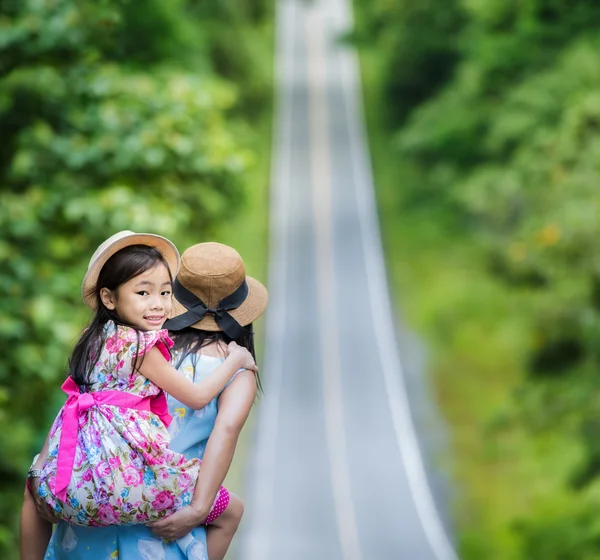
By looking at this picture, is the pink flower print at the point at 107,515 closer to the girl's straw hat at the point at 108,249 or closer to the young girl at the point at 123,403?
the young girl at the point at 123,403

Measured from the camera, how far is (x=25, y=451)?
350 inches

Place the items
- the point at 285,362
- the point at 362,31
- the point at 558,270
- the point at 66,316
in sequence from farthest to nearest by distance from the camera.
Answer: the point at 362,31 < the point at 285,362 < the point at 558,270 < the point at 66,316

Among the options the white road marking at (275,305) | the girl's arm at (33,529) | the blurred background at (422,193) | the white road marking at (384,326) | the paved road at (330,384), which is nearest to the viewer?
the girl's arm at (33,529)

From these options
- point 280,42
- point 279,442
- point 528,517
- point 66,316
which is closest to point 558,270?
point 528,517

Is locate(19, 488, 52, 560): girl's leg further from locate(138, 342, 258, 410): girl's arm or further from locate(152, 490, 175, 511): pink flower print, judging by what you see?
locate(138, 342, 258, 410): girl's arm

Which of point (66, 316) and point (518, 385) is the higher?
point (518, 385)

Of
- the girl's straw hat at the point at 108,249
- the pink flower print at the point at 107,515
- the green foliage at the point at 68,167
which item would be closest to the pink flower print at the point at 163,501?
the pink flower print at the point at 107,515

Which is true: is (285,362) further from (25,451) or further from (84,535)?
(84,535)

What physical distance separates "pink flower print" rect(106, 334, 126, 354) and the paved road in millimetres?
16012

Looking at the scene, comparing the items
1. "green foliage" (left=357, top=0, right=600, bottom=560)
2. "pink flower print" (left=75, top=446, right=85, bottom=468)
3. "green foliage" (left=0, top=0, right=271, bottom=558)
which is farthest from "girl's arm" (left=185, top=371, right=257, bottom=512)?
"green foliage" (left=357, top=0, right=600, bottom=560)

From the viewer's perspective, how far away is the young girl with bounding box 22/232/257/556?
3150mm

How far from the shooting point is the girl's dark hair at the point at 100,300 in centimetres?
326

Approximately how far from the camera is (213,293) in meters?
3.40

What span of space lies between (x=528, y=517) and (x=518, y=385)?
18.6 ft
